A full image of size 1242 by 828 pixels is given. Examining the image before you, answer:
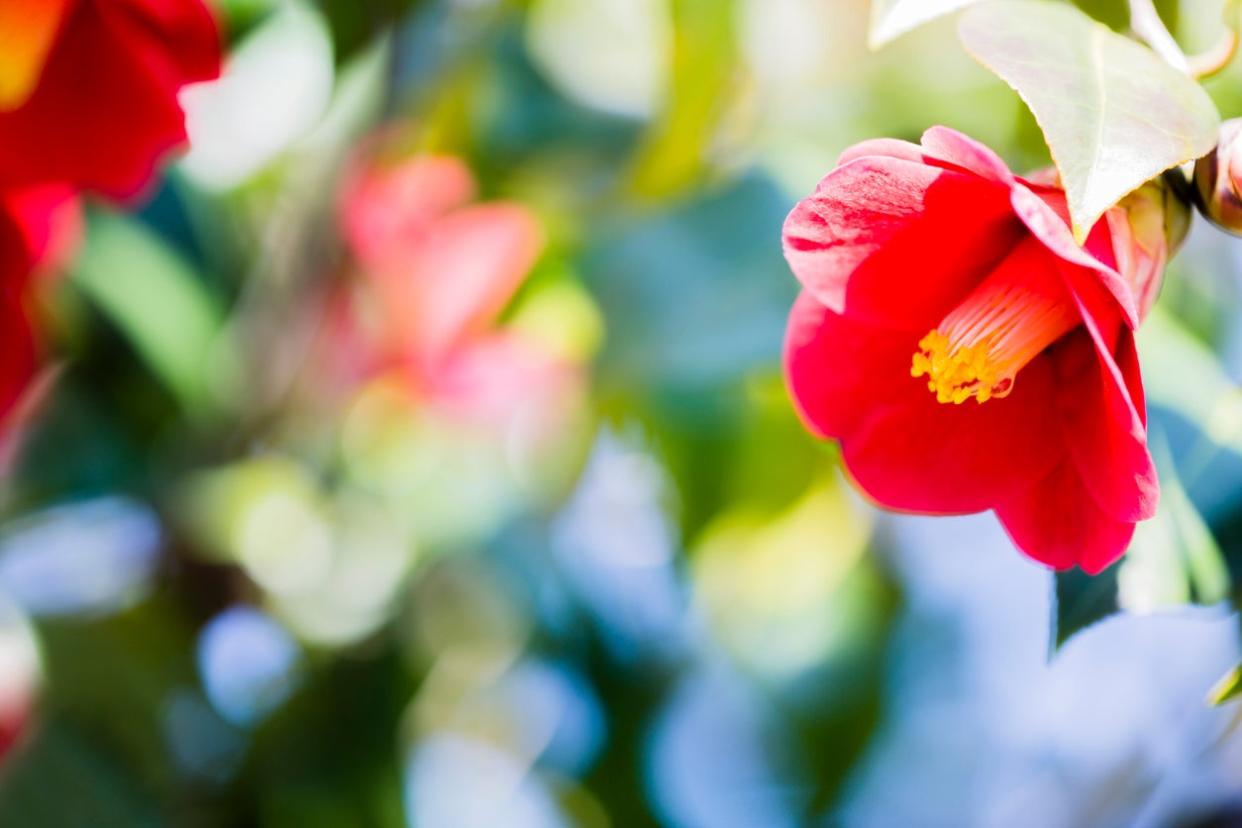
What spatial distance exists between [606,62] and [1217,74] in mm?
603

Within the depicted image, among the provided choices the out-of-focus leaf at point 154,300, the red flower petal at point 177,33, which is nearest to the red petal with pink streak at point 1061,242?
the red flower petal at point 177,33

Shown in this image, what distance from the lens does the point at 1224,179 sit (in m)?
0.41

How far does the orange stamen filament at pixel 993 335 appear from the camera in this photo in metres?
0.45

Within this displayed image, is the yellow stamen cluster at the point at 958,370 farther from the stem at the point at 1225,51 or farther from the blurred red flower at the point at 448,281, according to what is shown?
the blurred red flower at the point at 448,281

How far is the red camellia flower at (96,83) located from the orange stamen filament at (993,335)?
0.31 meters

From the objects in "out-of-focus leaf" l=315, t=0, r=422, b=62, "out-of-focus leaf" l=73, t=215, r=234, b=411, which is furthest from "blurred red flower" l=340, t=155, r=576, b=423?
"out-of-focus leaf" l=315, t=0, r=422, b=62

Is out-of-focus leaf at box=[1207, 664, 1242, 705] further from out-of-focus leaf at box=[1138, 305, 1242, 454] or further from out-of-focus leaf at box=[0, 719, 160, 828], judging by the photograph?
out-of-focus leaf at box=[0, 719, 160, 828]

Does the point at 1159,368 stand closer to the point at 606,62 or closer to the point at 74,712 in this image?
the point at 606,62

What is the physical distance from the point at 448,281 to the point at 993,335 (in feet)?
2.13

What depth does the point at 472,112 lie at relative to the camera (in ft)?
3.39

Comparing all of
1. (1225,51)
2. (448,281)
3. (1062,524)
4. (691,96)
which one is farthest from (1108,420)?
(448,281)

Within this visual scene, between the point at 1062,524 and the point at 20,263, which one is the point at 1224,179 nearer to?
the point at 1062,524

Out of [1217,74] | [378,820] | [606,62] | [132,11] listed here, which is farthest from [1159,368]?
[378,820]

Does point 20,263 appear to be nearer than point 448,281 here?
Yes
